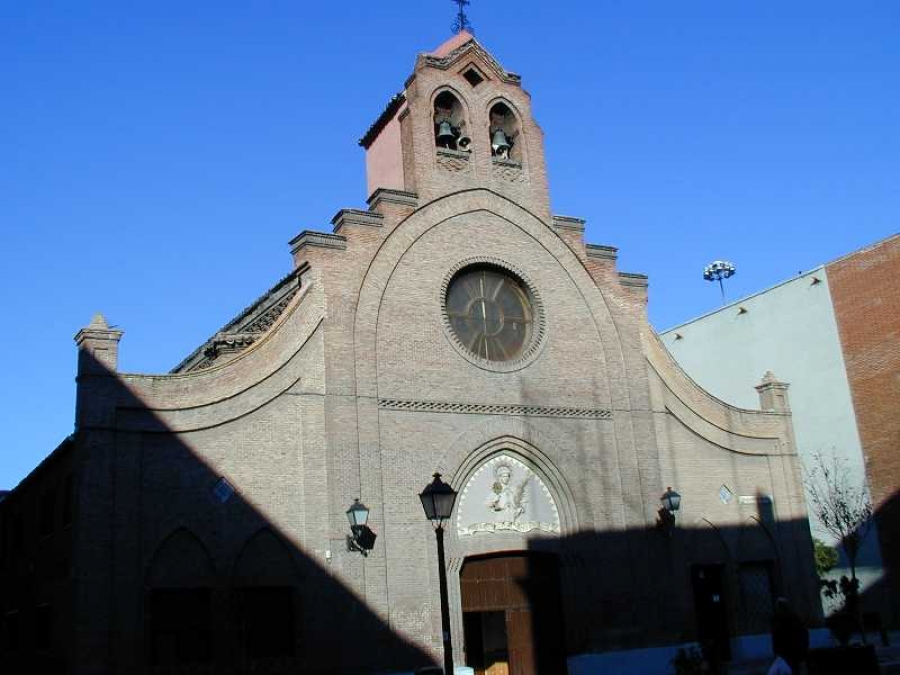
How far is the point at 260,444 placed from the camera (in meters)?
19.5

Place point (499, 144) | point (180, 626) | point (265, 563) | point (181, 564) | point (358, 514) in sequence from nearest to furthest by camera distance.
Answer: point (180, 626) < point (181, 564) < point (265, 563) < point (358, 514) < point (499, 144)

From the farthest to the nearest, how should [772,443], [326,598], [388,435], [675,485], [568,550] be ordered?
[772,443]
[675,485]
[568,550]
[388,435]
[326,598]

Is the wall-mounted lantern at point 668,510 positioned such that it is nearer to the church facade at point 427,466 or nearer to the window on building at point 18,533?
the church facade at point 427,466

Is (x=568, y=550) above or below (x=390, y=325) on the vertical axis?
below

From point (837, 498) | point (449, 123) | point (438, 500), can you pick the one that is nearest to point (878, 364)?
point (837, 498)

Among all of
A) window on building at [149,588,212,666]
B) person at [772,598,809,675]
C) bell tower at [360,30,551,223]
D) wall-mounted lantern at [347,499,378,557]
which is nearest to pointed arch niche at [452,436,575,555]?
wall-mounted lantern at [347,499,378,557]

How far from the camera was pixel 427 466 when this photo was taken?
2128cm

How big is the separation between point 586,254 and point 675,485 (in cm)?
631

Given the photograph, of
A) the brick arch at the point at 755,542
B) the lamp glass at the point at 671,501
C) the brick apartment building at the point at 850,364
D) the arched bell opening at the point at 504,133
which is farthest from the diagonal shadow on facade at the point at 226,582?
the brick apartment building at the point at 850,364

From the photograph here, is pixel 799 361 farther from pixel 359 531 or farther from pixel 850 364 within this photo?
pixel 359 531

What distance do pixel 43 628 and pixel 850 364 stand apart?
87.2 ft

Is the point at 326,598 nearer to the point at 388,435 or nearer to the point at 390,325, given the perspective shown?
the point at 388,435

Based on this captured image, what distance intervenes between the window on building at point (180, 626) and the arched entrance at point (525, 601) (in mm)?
5825

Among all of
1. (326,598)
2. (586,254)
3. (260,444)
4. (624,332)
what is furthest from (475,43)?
(326,598)
